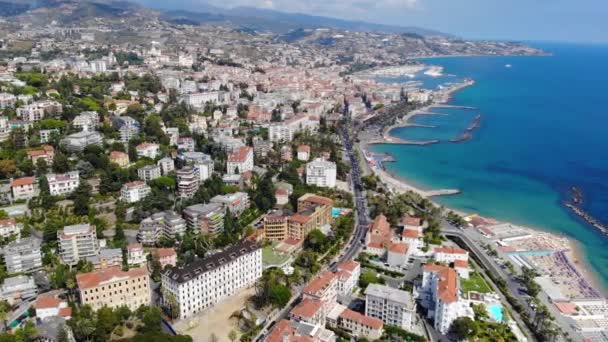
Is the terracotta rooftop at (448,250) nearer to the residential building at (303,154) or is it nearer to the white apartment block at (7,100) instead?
the residential building at (303,154)

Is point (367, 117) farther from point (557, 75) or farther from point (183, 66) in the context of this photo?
point (557, 75)

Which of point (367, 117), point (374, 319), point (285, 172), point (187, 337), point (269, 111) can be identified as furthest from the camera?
point (367, 117)

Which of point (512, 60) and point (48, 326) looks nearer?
point (48, 326)

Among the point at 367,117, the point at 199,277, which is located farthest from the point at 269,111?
the point at 199,277

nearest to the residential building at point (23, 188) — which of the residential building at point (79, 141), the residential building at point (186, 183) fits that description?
the residential building at point (79, 141)

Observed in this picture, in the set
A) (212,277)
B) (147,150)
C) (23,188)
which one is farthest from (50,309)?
(147,150)

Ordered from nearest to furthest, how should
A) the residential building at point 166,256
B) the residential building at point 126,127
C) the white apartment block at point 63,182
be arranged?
the residential building at point 166,256 → the white apartment block at point 63,182 → the residential building at point 126,127
